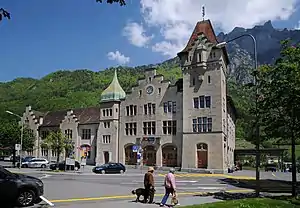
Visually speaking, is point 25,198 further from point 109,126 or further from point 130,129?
point 109,126

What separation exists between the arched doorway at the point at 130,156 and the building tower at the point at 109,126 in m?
1.89


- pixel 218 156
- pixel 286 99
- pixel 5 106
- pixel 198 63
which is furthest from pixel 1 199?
pixel 5 106

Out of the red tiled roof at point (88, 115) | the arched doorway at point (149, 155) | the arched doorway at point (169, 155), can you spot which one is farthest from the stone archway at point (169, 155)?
the red tiled roof at point (88, 115)

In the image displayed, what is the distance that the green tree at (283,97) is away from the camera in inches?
778

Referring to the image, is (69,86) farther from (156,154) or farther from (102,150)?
(156,154)

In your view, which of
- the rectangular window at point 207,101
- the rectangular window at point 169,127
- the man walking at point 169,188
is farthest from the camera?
the rectangular window at point 169,127

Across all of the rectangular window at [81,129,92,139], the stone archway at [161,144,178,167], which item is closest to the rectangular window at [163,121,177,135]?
the stone archway at [161,144,178,167]

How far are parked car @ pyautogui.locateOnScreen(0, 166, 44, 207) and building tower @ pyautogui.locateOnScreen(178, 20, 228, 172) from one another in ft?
122

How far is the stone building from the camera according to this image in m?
51.8

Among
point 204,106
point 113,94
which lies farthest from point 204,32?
point 113,94

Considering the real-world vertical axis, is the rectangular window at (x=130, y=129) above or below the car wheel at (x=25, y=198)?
above

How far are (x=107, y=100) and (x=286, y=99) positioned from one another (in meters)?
47.6

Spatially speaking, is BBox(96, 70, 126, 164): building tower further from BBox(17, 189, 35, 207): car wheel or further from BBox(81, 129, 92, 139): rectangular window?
BBox(17, 189, 35, 207): car wheel

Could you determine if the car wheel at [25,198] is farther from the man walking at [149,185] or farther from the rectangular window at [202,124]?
the rectangular window at [202,124]
